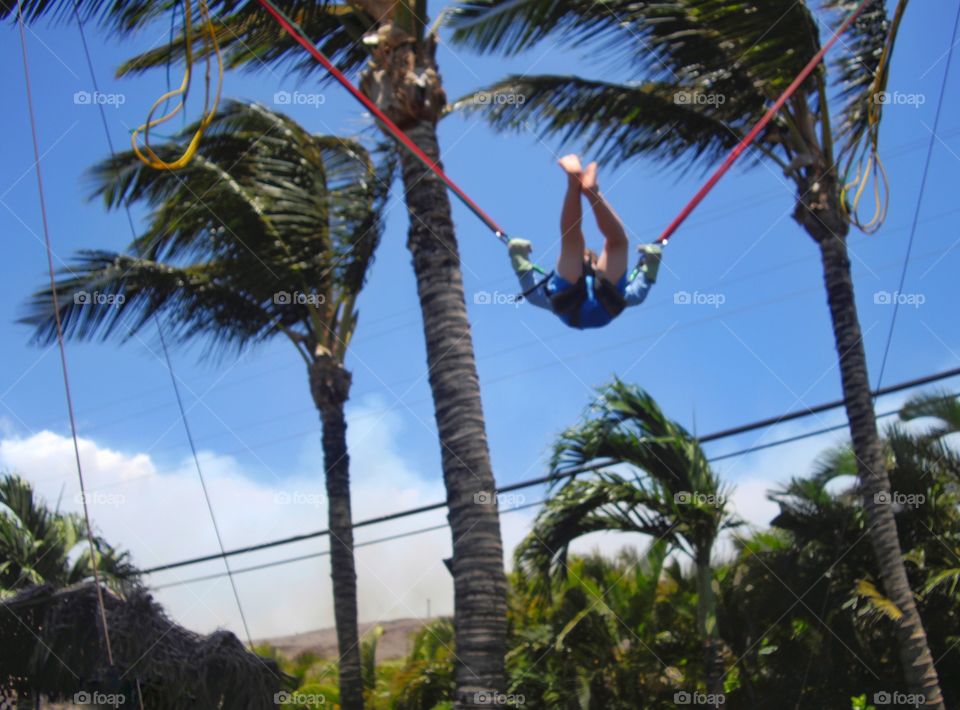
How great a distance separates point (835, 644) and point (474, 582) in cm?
446

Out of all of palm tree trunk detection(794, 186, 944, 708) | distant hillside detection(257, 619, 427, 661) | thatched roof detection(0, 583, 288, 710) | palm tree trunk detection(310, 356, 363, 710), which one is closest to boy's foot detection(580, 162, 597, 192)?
palm tree trunk detection(794, 186, 944, 708)

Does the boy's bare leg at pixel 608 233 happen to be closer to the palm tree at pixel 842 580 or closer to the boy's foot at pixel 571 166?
the boy's foot at pixel 571 166

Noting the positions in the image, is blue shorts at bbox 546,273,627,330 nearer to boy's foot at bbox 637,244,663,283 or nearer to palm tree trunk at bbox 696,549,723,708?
boy's foot at bbox 637,244,663,283

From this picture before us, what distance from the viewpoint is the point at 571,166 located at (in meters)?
6.01

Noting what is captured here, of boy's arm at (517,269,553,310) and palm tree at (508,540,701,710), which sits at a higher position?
boy's arm at (517,269,553,310)

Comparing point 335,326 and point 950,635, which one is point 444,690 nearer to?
point 335,326

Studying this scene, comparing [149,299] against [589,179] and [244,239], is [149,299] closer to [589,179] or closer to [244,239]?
[244,239]

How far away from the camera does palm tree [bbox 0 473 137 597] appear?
428 inches

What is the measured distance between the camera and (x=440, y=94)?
774 centimetres

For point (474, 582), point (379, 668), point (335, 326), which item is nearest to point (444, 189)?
point (474, 582)

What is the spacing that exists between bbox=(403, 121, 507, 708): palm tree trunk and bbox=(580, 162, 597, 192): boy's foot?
1317 millimetres

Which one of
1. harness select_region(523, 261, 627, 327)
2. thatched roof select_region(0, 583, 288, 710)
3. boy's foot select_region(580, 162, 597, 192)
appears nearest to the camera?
boy's foot select_region(580, 162, 597, 192)

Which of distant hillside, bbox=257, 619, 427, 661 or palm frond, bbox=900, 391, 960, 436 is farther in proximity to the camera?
distant hillside, bbox=257, 619, 427, 661

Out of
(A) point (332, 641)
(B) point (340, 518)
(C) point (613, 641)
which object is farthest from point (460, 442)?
(A) point (332, 641)
